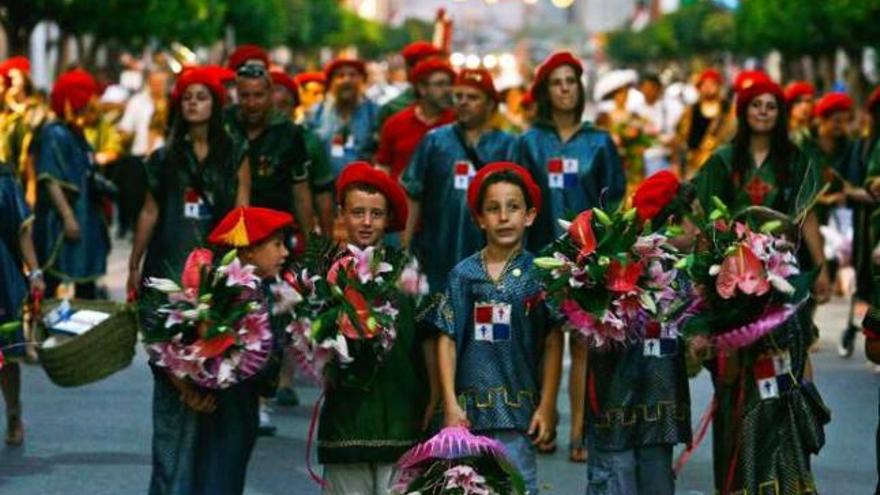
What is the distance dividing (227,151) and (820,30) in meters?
43.3

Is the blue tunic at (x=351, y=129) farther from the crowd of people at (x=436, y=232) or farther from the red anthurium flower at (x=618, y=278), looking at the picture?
the red anthurium flower at (x=618, y=278)

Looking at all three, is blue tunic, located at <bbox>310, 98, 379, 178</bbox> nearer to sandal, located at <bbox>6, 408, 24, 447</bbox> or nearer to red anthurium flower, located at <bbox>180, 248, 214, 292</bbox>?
sandal, located at <bbox>6, 408, 24, 447</bbox>

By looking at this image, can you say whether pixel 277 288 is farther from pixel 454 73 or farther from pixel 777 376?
pixel 454 73

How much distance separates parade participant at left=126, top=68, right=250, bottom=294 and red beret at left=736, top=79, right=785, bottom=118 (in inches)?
97.2

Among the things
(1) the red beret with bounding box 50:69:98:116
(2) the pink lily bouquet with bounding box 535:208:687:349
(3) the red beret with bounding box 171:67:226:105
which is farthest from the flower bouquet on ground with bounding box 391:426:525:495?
(1) the red beret with bounding box 50:69:98:116

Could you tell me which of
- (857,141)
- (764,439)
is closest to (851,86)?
(857,141)

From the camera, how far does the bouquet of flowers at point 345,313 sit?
348 inches

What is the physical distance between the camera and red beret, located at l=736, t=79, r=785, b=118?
12.5 meters

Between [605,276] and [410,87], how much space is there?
10465mm

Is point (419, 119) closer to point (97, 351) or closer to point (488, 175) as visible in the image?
point (97, 351)

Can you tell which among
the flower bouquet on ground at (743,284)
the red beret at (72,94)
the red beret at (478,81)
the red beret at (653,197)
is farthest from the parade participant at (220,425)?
the red beret at (72,94)

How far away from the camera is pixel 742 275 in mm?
9094

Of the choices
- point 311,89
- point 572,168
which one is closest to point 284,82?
point 572,168

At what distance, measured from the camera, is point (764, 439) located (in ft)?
31.9
